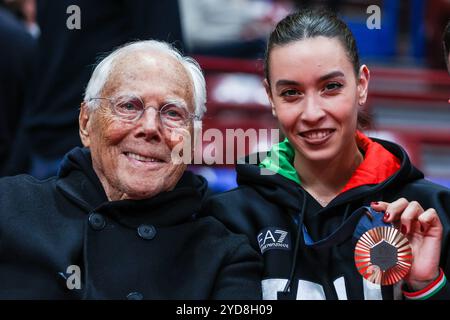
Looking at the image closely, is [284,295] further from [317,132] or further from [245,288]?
[317,132]

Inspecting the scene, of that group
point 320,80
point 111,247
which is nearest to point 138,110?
point 111,247

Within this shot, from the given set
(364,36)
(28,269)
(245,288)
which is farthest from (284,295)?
(364,36)

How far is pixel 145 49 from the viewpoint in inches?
87.5

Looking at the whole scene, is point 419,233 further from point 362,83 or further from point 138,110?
point 138,110

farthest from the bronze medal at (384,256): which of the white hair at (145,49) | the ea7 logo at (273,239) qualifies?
the white hair at (145,49)

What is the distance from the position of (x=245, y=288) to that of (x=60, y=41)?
1423 millimetres

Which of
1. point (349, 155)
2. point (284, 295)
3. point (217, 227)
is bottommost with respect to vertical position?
point (284, 295)

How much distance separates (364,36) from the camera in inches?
253

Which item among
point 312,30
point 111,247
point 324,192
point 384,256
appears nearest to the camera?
point 384,256

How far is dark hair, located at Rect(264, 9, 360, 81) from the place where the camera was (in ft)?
7.23

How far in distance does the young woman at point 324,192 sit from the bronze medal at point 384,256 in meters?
0.04

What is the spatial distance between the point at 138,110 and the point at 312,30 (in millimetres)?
516

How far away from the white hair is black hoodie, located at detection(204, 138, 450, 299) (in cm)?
22

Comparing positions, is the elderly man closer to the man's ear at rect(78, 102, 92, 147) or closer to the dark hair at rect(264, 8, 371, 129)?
the man's ear at rect(78, 102, 92, 147)
